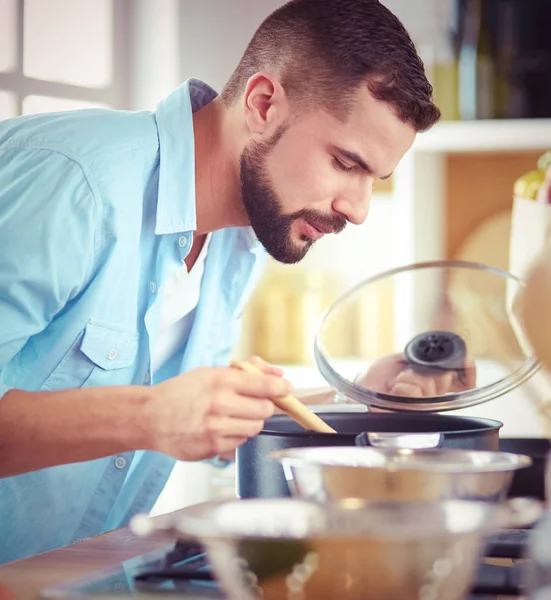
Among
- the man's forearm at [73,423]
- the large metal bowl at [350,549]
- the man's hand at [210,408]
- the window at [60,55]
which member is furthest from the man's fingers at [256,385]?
the window at [60,55]

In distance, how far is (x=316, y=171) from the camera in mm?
1315

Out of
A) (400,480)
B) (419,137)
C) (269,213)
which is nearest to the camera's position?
(400,480)

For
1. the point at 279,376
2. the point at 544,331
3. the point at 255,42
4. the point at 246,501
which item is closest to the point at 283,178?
the point at 255,42

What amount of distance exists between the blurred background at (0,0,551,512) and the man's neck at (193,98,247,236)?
0.87 meters

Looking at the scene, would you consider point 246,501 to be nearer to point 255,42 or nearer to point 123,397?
point 123,397

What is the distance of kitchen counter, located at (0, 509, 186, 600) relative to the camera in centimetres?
70

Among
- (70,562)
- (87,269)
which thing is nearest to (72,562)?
(70,562)

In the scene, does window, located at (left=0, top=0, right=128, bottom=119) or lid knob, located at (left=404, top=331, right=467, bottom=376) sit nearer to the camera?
lid knob, located at (left=404, top=331, right=467, bottom=376)

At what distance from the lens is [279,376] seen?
868mm

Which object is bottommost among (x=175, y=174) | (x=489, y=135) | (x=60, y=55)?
(x=175, y=174)

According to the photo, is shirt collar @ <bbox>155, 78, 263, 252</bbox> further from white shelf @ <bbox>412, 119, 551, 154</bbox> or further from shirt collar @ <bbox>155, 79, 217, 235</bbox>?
white shelf @ <bbox>412, 119, 551, 154</bbox>

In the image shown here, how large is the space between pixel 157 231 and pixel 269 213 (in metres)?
0.19

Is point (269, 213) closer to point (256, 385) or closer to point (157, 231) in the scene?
point (157, 231)

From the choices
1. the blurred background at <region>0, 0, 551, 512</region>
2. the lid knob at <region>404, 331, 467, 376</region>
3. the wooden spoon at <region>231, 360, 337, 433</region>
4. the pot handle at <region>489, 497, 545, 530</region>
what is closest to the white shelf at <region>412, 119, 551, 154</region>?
the blurred background at <region>0, 0, 551, 512</region>
